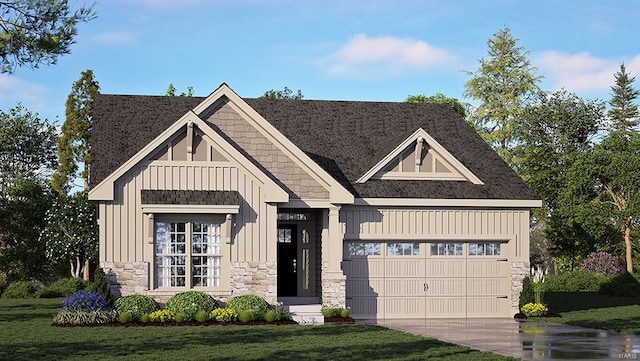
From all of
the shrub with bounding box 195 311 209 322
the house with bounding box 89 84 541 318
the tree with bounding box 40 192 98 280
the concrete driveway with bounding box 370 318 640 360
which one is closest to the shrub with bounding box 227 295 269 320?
the house with bounding box 89 84 541 318

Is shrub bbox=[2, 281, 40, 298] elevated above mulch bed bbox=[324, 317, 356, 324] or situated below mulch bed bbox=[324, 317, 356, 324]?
below

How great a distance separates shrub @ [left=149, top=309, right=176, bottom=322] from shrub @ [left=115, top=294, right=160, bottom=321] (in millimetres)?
233

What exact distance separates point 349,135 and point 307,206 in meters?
4.62

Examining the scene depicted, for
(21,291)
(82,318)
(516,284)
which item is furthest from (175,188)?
(21,291)

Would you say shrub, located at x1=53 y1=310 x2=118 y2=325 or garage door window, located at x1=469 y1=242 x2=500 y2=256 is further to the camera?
garage door window, located at x1=469 y1=242 x2=500 y2=256

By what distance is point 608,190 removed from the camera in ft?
154

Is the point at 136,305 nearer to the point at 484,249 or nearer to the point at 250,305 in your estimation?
the point at 250,305

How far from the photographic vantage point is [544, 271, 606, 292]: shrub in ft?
147

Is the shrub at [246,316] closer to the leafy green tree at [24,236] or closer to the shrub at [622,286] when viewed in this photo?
the shrub at [622,286]

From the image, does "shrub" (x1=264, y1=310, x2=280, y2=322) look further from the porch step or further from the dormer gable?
the dormer gable

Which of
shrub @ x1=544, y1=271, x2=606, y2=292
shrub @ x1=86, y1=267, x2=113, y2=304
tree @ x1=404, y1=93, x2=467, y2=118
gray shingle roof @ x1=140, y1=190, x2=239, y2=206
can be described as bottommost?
shrub @ x1=544, y1=271, x2=606, y2=292

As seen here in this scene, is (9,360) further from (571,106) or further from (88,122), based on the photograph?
(571,106)

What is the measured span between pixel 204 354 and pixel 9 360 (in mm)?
3501

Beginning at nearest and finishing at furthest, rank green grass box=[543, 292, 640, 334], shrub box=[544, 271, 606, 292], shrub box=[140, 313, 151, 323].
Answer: shrub box=[140, 313, 151, 323] < green grass box=[543, 292, 640, 334] < shrub box=[544, 271, 606, 292]
